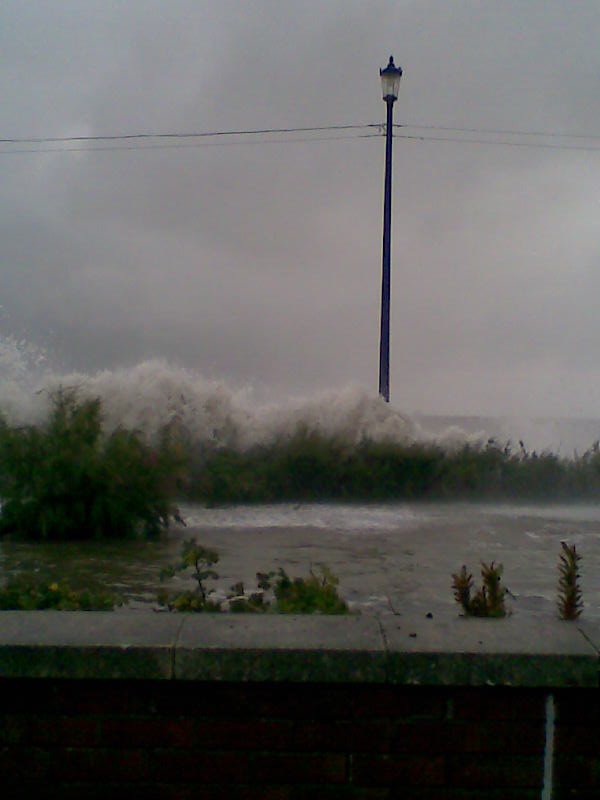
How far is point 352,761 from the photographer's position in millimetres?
2584

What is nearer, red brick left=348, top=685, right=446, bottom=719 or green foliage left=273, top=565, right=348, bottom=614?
red brick left=348, top=685, right=446, bottom=719

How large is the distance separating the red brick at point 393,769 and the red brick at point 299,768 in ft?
0.15

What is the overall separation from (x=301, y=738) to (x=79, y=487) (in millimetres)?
5569

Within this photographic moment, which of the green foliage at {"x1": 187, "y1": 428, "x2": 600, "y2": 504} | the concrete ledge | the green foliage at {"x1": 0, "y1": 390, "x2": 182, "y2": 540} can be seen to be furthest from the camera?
the green foliage at {"x1": 187, "y1": 428, "x2": 600, "y2": 504}

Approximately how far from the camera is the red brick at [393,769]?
8.46 feet

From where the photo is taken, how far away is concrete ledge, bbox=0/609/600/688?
2523 millimetres

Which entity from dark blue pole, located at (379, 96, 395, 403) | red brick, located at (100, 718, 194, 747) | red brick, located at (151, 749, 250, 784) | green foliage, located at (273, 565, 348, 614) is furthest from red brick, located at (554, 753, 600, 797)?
dark blue pole, located at (379, 96, 395, 403)

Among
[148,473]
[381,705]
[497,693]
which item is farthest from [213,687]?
[148,473]

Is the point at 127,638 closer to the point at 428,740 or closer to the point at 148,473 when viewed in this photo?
the point at 428,740

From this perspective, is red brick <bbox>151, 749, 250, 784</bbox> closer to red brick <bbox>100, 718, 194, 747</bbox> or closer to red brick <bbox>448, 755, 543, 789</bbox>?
red brick <bbox>100, 718, 194, 747</bbox>

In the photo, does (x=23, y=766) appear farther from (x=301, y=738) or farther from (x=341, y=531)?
(x=341, y=531)

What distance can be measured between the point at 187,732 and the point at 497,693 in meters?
0.87

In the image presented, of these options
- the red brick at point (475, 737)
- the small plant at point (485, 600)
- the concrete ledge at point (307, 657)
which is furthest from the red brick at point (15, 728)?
the small plant at point (485, 600)

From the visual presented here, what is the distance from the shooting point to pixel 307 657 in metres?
2.54
